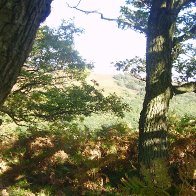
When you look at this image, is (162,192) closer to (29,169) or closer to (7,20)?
(7,20)

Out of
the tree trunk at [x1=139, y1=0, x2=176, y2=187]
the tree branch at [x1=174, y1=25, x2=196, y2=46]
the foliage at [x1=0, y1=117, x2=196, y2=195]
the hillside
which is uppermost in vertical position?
the hillside

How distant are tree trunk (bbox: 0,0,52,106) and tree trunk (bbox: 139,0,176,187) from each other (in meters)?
5.13

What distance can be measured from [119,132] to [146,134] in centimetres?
575

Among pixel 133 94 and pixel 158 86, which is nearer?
pixel 158 86

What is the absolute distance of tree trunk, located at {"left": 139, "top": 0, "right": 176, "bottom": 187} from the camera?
6.31 m

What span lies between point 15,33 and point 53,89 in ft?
26.1

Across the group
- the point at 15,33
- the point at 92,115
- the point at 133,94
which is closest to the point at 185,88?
the point at 92,115

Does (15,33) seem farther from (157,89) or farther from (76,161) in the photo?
(76,161)

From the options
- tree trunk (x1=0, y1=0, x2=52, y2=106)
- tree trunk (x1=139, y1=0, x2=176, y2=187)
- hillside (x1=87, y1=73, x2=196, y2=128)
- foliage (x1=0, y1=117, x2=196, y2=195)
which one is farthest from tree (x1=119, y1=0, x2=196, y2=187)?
hillside (x1=87, y1=73, x2=196, y2=128)

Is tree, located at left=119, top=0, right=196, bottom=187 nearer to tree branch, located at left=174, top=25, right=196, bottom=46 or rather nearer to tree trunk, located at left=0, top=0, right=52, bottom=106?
tree branch, located at left=174, top=25, right=196, bottom=46

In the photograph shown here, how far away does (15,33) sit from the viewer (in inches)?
48.3

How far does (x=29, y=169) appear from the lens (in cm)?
1095

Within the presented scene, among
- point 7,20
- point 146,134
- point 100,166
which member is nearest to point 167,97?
point 146,134

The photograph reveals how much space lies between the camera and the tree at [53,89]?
8547 millimetres
